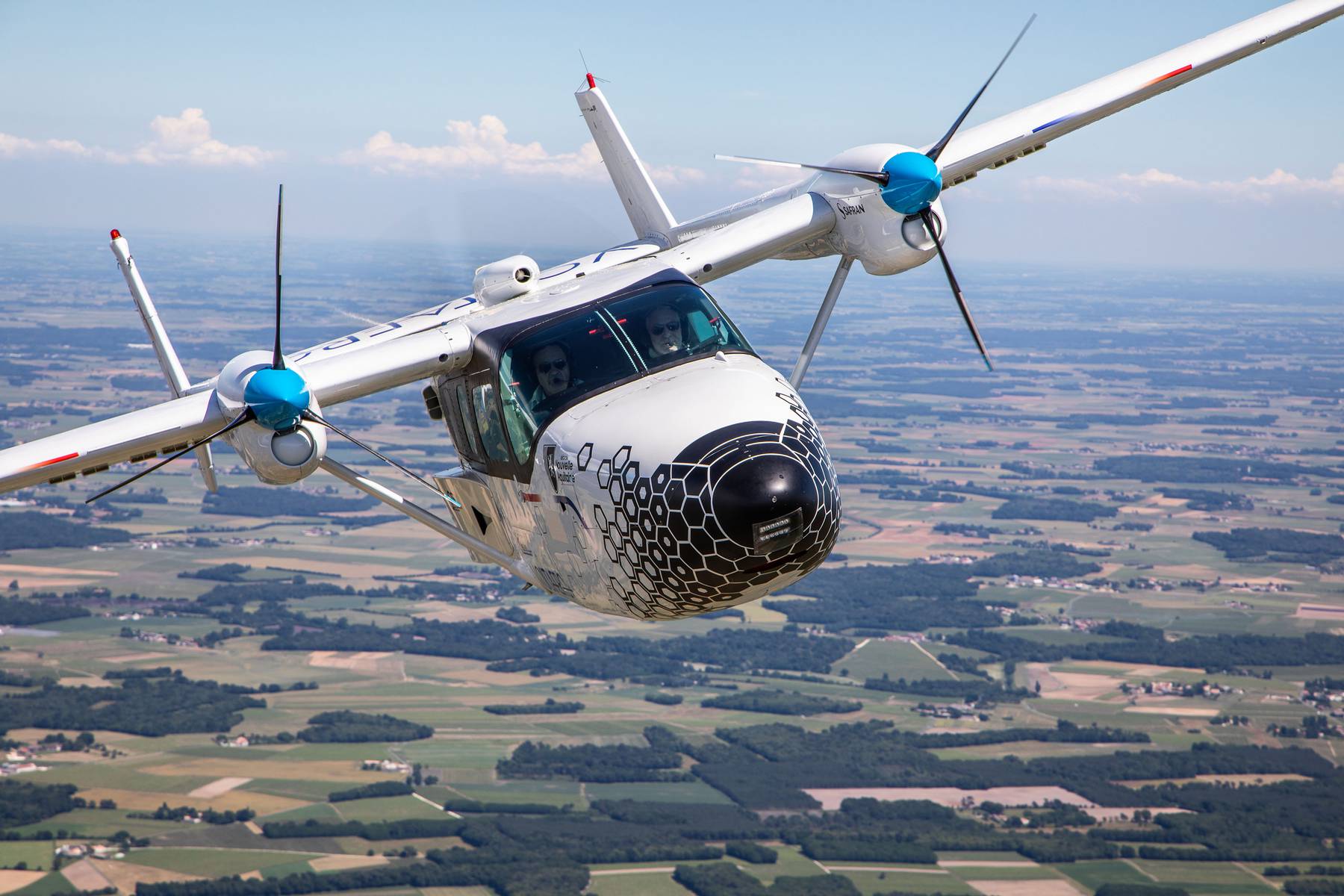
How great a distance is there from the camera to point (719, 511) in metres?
17.9

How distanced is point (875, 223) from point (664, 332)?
6806 millimetres

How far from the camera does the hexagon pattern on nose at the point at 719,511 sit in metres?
18.0

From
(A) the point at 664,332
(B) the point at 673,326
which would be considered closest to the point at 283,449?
(A) the point at 664,332

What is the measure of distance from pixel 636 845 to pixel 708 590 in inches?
6710

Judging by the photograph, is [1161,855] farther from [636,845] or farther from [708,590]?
Result: [708,590]

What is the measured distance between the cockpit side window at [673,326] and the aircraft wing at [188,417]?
3.12 m

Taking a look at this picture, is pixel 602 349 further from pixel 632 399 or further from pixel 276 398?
pixel 276 398

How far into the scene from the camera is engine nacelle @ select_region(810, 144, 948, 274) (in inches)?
1024

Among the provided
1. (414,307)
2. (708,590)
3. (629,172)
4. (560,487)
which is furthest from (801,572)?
(629,172)

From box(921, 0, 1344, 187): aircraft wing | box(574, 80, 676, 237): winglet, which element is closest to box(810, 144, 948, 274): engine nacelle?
box(921, 0, 1344, 187): aircraft wing

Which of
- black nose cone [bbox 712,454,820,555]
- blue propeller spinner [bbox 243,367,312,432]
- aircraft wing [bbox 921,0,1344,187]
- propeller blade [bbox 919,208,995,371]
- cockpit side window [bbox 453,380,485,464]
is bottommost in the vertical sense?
black nose cone [bbox 712,454,820,555]

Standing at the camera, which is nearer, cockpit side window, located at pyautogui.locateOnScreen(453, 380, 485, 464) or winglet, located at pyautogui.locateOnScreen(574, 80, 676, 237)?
cockpit side window, located at pyautogui.locateOnScreen(453, 380, 485, 464)

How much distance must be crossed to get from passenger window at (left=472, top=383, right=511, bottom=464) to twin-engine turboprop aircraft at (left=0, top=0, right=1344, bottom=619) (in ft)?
0.14

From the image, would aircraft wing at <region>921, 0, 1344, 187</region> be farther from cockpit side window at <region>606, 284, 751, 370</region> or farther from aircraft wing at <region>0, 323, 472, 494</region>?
aircraft wing at <region>0, 323, 472, 494</region>
